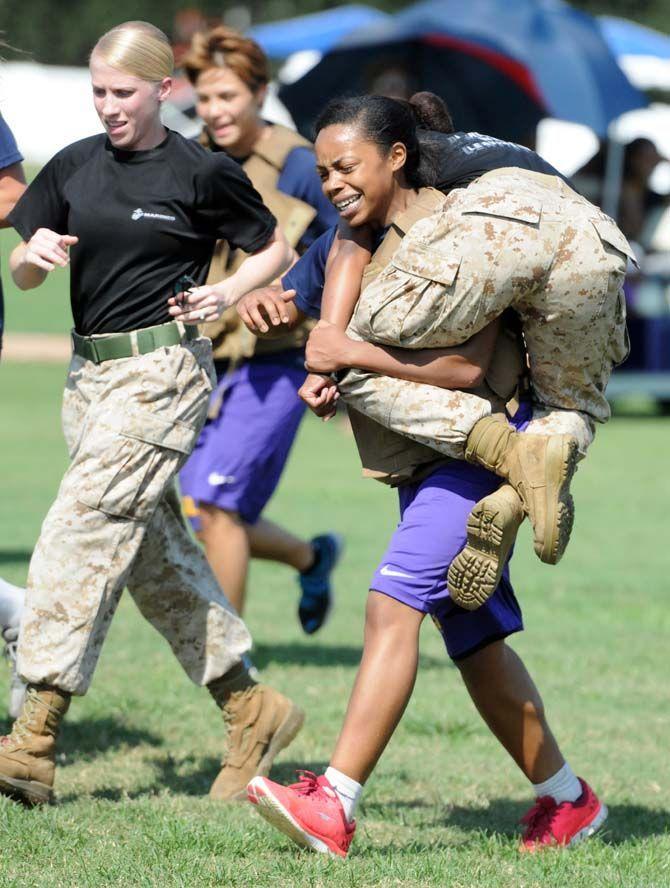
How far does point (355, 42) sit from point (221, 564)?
13.0m

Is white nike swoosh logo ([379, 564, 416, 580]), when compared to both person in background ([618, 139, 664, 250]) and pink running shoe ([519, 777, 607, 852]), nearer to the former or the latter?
pink running shoe ([519, 777, 607, 852])

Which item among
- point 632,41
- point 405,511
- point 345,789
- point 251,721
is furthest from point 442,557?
point 632,41

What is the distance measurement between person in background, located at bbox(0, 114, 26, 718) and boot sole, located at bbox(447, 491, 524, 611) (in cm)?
182

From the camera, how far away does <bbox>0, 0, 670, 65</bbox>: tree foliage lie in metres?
58.6

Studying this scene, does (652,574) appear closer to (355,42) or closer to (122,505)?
(122,505)

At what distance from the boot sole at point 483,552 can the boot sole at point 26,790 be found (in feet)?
4.63

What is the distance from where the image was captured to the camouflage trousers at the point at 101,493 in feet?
15.1

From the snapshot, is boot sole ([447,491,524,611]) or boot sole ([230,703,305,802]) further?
boot sole ([230,703,305,802])

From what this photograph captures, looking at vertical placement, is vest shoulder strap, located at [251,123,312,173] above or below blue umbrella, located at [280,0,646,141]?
above

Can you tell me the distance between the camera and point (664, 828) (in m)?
4.75

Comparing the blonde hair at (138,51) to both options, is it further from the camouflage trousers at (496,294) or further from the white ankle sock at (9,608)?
the white ankle sock at (9,608)

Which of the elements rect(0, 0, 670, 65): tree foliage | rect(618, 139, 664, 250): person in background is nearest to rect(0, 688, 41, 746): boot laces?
rect(618, 139, 664, 250): person in background

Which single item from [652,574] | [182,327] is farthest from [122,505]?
[652,574]

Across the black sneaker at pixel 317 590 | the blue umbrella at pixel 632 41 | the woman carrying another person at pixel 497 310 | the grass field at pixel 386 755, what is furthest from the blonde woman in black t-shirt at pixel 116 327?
the blue umbrella at pixel 632 41
